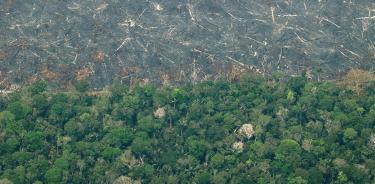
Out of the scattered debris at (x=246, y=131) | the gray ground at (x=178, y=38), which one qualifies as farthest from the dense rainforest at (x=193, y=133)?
the gray ground at (x=178, y=38)

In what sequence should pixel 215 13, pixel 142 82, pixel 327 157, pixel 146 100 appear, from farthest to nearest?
1. pixel 215 13
2. pixel 142 82
3. pixel 146 100
4. pixel 327 157

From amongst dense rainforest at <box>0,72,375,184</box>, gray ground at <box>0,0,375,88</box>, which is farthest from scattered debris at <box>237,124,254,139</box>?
gray ground at <box>0,0,375,88</box>

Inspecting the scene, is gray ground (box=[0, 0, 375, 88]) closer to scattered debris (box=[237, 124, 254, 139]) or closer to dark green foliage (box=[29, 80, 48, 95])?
dark green foliage (box=[29, 80, 48, 95])

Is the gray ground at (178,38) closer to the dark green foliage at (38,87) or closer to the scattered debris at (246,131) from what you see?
the dark green foliage at (38,87)

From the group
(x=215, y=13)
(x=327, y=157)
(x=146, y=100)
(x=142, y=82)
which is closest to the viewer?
(x=327, y=157)

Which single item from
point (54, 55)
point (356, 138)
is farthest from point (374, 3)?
point (54, 55)

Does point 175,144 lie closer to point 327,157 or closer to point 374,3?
point 327,157
